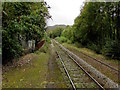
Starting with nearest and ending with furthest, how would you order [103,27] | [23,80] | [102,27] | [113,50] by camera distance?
[23,80] → [113,50] → [103,27] → [102,27]

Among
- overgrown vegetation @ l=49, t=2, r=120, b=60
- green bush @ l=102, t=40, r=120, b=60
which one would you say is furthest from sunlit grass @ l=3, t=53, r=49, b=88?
overgrown vegetation @ l=49, t=2, r=120, b=60

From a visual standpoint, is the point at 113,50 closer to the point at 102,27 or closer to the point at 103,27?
the point at 103,27

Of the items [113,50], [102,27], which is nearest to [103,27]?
[102,27]

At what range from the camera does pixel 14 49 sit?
12.5 metres

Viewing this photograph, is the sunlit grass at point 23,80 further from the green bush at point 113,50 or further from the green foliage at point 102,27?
the green foliage at point 102,27

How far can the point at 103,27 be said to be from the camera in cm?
2783

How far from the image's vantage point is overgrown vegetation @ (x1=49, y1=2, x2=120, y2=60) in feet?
66.9

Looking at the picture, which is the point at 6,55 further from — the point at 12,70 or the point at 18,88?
the point at 18,88

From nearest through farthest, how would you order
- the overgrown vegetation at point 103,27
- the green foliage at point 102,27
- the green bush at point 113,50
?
1. the green bush at point 113,50
2. the overgrown vegetation at point 103,27
3. the green foliage at point 102,27

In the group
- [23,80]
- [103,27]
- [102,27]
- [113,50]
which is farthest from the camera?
[102,27]

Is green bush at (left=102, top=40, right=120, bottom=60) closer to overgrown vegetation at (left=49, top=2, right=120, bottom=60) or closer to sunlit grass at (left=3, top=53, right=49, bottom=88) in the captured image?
overgrown vegetation at (left=49, top=2, right=120, bottom=60)

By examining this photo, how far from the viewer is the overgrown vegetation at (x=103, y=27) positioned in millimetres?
20402

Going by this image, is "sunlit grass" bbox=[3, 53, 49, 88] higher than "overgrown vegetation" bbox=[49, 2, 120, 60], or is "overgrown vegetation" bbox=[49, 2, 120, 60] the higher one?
"overgrown vegetation" bbox=[49, 2, 120, 60]

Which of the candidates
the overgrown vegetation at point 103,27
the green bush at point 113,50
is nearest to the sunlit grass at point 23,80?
the green bush at point 113,50
